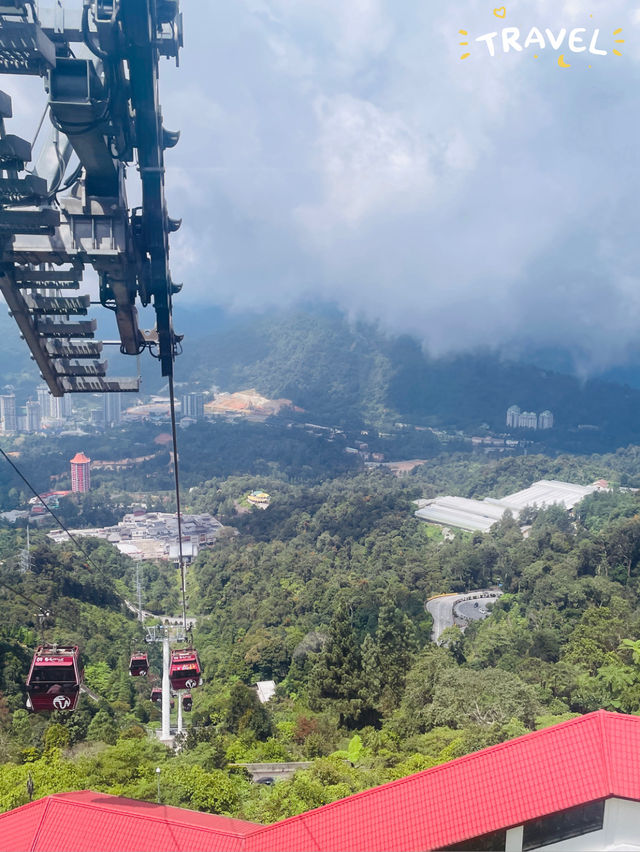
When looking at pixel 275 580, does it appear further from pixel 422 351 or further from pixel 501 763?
pixel 422 351

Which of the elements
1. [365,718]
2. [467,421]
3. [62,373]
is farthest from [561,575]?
[467,421]

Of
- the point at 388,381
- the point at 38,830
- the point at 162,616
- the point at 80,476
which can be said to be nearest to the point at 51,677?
the point at 38,830

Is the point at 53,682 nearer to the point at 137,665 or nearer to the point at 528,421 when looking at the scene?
the point at 137,665

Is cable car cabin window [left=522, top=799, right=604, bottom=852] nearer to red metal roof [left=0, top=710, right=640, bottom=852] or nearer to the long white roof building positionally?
red metal roof [left=0, top=710, right=640, bottom=852]

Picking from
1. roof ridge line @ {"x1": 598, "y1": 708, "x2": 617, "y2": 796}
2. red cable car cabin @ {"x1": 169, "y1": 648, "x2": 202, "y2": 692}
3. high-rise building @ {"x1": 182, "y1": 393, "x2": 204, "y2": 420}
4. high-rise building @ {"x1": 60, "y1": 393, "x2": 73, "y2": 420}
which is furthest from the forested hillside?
roof ridge line @ {"x1": 598, "y1": 708, "x2": 617, "y2": 796}

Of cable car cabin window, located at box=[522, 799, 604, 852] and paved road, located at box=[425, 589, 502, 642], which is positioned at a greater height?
cable car cabin window, located at box=[522, 799, 604, 852]

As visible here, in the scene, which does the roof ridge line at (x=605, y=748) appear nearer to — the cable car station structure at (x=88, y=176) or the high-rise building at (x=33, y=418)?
the cable car station structure at (x=88, y=176)
